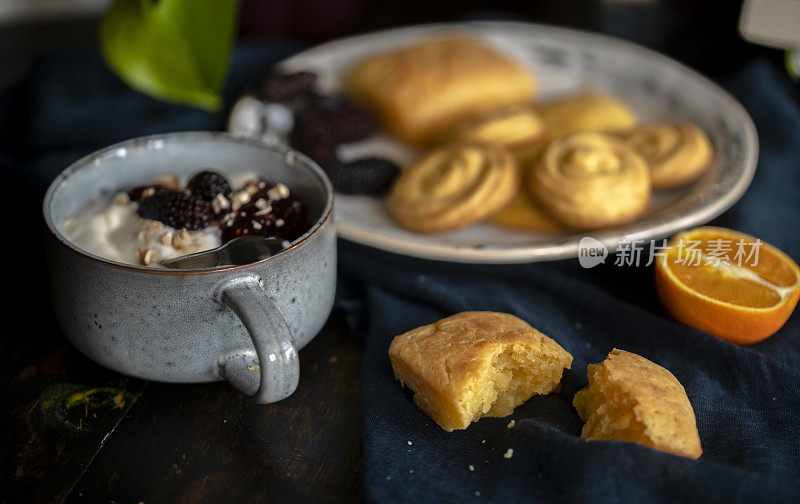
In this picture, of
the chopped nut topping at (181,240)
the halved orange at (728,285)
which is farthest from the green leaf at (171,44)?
the halved orange at (728,285)

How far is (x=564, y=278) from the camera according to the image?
1266 mm

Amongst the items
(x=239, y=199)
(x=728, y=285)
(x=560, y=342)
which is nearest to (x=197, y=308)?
(x=239, y=199)

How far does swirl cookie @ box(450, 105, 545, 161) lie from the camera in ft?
5.25

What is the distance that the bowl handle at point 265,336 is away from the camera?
848 millimetres

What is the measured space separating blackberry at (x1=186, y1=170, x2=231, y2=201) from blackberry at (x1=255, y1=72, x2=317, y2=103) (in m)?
0.64

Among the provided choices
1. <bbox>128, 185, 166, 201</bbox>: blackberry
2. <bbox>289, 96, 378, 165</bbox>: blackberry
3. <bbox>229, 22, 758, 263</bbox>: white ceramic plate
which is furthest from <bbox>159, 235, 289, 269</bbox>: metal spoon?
<bbox>289, 96, 378, 165</bbox>: blackberry

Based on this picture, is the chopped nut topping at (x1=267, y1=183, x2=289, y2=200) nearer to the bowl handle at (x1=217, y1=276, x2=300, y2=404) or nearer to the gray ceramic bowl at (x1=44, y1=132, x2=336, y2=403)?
the gray ceramic bowl at (x1=44, y1=132, x2=336, y2=403)

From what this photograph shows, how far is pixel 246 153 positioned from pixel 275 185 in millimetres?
95

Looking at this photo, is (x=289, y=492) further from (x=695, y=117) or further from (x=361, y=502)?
(x=695, y=117)

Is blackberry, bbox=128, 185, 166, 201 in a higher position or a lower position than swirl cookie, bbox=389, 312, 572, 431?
higher

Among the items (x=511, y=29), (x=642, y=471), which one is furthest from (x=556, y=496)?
(x=511, y=29)

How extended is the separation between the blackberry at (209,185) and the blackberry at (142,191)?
0.05 meters

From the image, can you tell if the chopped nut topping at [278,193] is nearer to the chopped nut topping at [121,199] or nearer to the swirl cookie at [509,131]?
the chopped nut topping at [121,199]

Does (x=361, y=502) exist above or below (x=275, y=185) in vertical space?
below
